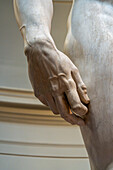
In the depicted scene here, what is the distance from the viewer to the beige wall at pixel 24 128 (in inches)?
178

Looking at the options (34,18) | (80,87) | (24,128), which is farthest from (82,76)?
(24,128)

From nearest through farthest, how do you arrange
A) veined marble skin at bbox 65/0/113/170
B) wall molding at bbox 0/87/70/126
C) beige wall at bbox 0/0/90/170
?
veined marble skin at bbox 65/0/113/170, beige wall at bbox 0/0/90/170, wall molding at bbox 0/87/70/126

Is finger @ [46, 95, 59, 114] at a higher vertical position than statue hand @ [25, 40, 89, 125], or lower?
lower

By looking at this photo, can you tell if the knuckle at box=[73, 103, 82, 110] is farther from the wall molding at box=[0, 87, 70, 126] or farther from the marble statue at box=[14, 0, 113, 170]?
the wall molding at box=[0, 87, 70, 126]

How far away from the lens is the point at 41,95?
1430mm

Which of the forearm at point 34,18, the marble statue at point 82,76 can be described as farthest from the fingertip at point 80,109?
the forearm at point 34,18

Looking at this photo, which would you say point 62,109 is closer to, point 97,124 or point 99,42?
point 97,124

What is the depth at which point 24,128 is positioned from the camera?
469 centimetres

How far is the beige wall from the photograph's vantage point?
4520 mm

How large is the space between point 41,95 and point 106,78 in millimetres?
252

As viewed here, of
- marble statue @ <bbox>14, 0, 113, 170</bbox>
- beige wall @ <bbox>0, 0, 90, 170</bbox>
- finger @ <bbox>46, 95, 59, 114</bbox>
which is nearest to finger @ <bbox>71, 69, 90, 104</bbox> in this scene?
marble statue @ <bbox>14, 0, 113, 170</bbox>

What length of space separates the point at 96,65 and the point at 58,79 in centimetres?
15

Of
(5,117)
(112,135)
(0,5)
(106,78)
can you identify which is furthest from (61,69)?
(0,5)

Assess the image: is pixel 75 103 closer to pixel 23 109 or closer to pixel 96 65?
pixel 96 65
